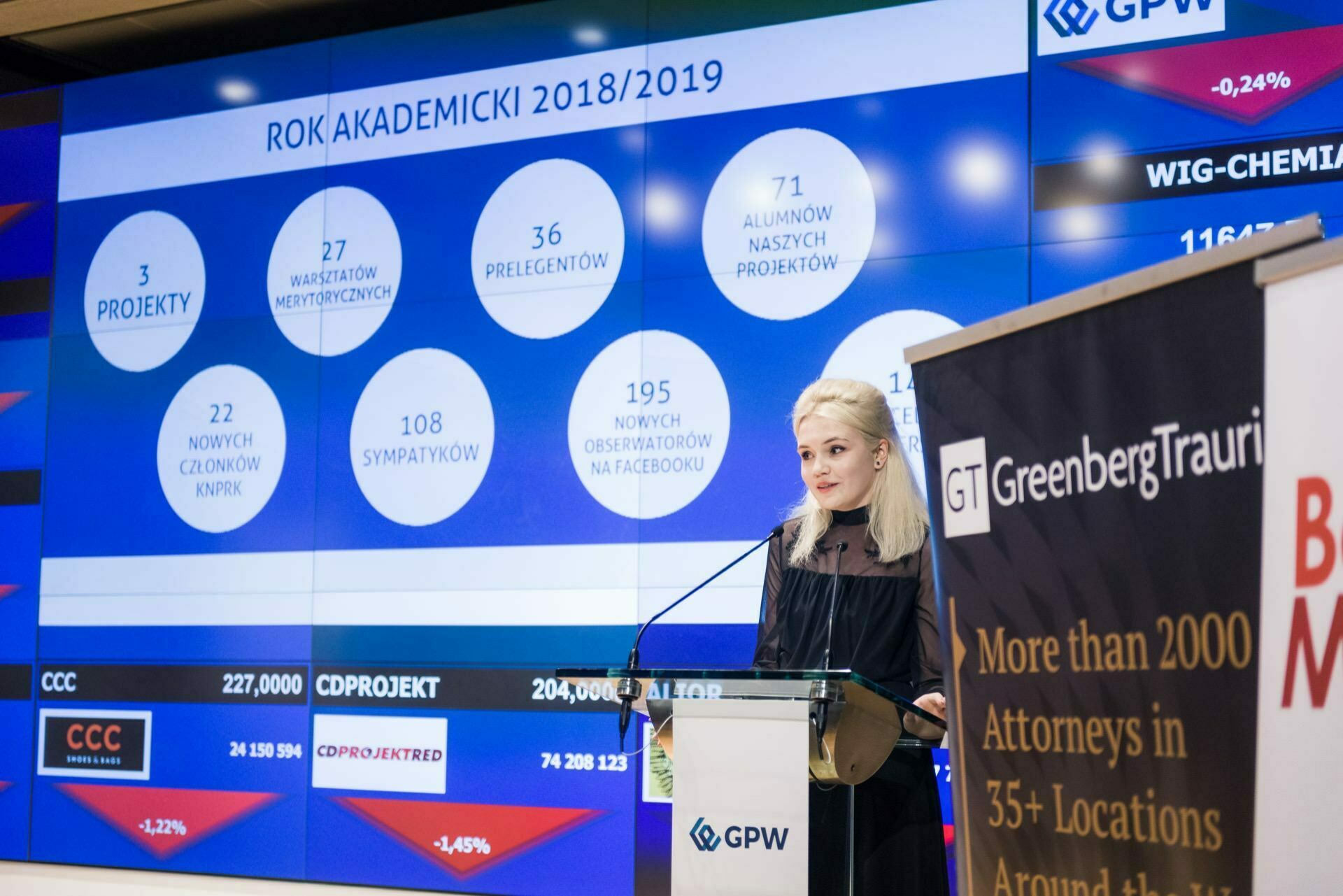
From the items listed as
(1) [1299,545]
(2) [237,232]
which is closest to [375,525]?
(2) [237,232]

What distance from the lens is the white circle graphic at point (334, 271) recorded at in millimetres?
4859

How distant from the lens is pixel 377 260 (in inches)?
192

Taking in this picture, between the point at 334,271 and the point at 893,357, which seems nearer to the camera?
the point at 893,357

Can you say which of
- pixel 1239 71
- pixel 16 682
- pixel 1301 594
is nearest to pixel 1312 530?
pixel 1301 594

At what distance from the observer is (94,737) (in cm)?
514

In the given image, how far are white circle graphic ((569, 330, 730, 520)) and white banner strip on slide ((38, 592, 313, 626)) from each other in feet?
3.97

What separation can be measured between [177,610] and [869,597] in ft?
10.6

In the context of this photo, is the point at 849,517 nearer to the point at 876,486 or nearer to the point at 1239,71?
the point at 876,486

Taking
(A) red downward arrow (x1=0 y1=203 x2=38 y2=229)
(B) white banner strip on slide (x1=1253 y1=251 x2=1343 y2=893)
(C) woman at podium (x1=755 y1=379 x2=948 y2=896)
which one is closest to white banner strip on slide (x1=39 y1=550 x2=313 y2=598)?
(A) red downward arrow (x1=0 y1=203 x2=38 y2=229)

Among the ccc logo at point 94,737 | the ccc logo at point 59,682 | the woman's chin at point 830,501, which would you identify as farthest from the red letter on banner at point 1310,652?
the ccc logo at point 59,682

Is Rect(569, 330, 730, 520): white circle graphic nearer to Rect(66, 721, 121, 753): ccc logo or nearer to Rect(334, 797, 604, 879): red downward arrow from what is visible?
Rect(334, 797, 604, 879): red downward arrow

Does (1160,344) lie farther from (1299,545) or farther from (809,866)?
(809,866)

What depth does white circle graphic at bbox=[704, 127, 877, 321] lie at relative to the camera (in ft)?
13.8

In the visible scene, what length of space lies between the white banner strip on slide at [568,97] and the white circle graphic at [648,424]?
2.62 ft
